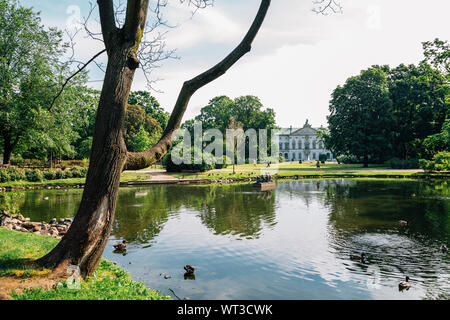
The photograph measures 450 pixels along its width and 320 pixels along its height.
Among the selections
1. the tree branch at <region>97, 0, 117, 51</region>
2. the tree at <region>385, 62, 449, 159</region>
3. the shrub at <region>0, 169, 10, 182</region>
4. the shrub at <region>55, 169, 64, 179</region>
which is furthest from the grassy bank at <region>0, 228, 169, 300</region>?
the tree at <region>385, 62, 449, 159</region>

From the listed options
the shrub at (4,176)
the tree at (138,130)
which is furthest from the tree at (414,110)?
the shrub at (4,176)

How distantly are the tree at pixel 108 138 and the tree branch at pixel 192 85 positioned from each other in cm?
2

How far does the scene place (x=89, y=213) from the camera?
4.97 metres

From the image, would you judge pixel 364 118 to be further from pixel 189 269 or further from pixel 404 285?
pixel 189 269

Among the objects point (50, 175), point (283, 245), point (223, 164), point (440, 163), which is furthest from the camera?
point (223, 164)

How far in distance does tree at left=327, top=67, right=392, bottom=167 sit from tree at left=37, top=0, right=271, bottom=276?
1882 inches

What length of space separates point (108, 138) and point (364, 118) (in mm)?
50756

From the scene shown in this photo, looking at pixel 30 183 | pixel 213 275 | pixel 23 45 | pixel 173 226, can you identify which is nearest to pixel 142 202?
pixel 173 226

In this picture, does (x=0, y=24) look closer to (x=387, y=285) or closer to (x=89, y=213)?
(x=89, y=213)

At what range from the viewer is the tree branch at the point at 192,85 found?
5078 millimetres

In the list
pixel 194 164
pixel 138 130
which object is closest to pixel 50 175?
pixel 194 164

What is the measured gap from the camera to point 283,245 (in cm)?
1042

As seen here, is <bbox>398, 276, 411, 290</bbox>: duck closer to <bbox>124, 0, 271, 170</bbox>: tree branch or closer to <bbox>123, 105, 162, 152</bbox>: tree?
<bbox>124, 0, 271, 170</bbox>: tree branch

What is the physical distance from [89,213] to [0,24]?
30.4 metres
